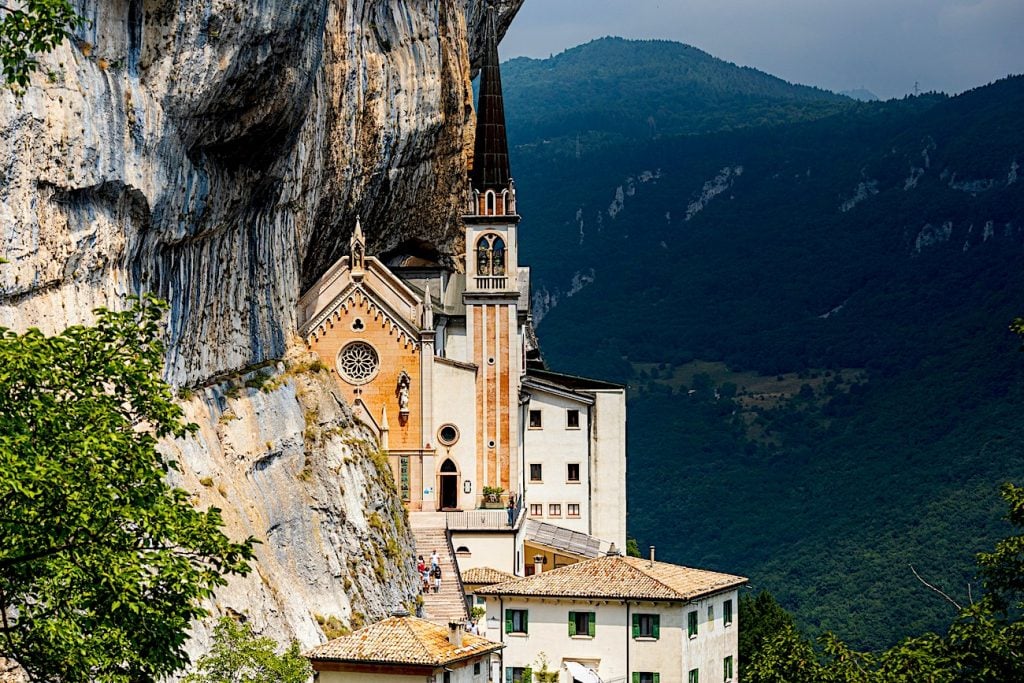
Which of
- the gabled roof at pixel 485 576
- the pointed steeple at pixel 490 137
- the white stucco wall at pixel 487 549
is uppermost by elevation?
the pointed steeple at pixel 490 137

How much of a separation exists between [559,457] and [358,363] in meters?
10.9

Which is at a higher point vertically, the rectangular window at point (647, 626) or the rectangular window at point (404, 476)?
the rectangular window at point (404, 476)

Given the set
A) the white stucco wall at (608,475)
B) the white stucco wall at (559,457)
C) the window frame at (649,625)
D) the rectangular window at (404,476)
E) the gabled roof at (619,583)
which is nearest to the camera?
the window frame at (649,625)

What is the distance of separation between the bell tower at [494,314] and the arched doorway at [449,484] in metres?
0.90

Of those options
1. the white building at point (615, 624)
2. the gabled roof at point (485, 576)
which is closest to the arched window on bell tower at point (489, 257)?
the gabled roof at point (485, 576)

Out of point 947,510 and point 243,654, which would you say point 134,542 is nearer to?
point 243,654

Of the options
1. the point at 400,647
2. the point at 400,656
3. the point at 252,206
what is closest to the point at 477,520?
the point at 252,206

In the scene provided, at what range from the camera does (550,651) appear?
214 ft

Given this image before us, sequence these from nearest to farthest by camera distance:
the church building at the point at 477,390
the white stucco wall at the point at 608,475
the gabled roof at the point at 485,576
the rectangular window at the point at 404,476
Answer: the gabled roof at the point at 485,576, the church building at the point at 477,390, the rectangular window at the point at 404,476, the white stucco wall at the point at 608,475

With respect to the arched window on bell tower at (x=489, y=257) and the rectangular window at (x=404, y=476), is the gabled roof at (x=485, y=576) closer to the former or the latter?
the rectangular window at (x=404, y=476)

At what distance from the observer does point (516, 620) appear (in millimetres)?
66438

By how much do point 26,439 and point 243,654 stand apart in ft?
55.4

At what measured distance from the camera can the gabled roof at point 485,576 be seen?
71.6 metres

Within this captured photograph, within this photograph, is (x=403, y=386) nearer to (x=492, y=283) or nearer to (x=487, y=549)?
(x=492, y=283)
